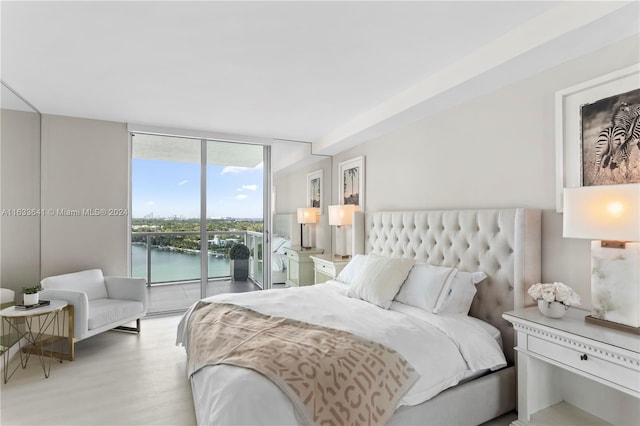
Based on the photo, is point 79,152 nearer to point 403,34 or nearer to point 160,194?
point 160,194

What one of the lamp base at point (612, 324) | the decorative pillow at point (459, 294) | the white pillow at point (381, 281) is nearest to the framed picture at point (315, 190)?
the white pillow at point (381, 281)

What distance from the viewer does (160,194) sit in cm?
432

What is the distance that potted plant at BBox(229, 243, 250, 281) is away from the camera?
15.6ft

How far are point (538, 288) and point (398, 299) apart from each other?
104cm

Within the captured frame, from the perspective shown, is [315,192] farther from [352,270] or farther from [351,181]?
[352,270]

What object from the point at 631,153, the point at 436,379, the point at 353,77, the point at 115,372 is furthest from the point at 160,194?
the point at 631,153

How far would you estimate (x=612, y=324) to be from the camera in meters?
1.67

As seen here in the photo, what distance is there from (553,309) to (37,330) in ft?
14.3

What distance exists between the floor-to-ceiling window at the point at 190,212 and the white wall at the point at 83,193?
197mm

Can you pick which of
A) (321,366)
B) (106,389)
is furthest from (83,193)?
(321,366)

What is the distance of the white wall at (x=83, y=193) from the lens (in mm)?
3654

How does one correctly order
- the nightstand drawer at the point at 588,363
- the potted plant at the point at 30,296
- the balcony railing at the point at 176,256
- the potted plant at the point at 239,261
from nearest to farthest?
the nightstand drawer at the point at 588,363 < the potted plant at the point at 30,296 < the balcony railing at the point at 176,256 < the potted plant at the point at 239,261

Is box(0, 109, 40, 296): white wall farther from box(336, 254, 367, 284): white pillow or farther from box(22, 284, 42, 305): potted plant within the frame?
box(336, 254, 367, 284): white pillow

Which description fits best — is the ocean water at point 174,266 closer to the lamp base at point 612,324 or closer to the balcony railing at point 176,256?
the balcony railing at point 176,256
